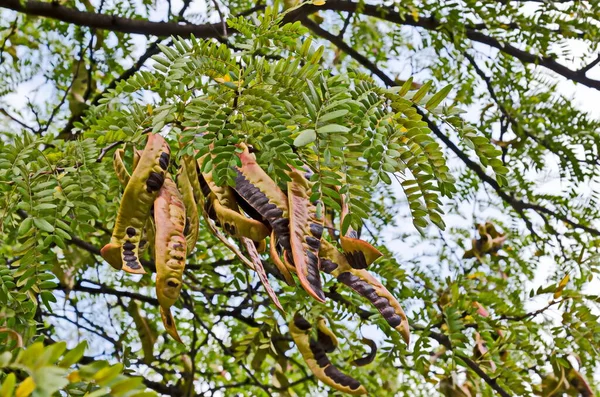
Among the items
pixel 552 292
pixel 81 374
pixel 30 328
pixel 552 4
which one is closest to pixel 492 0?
pixel 552 4

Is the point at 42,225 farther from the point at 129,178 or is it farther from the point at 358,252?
the point at 358,252

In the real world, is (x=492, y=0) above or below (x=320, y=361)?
above

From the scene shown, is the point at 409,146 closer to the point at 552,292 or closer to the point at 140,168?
the point at 140,168

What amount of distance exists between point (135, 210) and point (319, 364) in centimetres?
49

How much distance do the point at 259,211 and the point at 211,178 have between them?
0.30ft

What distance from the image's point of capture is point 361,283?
865mm

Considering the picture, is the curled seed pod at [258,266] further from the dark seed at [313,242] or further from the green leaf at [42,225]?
the green leaf at [42,225]

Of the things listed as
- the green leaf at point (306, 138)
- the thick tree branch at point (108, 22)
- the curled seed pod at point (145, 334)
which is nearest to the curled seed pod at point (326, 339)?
the green leaf at point (306, 138)

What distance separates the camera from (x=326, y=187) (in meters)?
0.88

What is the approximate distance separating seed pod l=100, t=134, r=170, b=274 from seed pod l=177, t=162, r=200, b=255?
0.04 metres

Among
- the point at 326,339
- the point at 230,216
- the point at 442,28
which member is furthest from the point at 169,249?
the point at 442,28

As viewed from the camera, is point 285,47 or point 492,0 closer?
point 285,47

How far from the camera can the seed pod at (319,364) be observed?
1077mm

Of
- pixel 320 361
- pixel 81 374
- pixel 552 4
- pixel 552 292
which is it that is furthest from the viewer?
pixel 552 4
